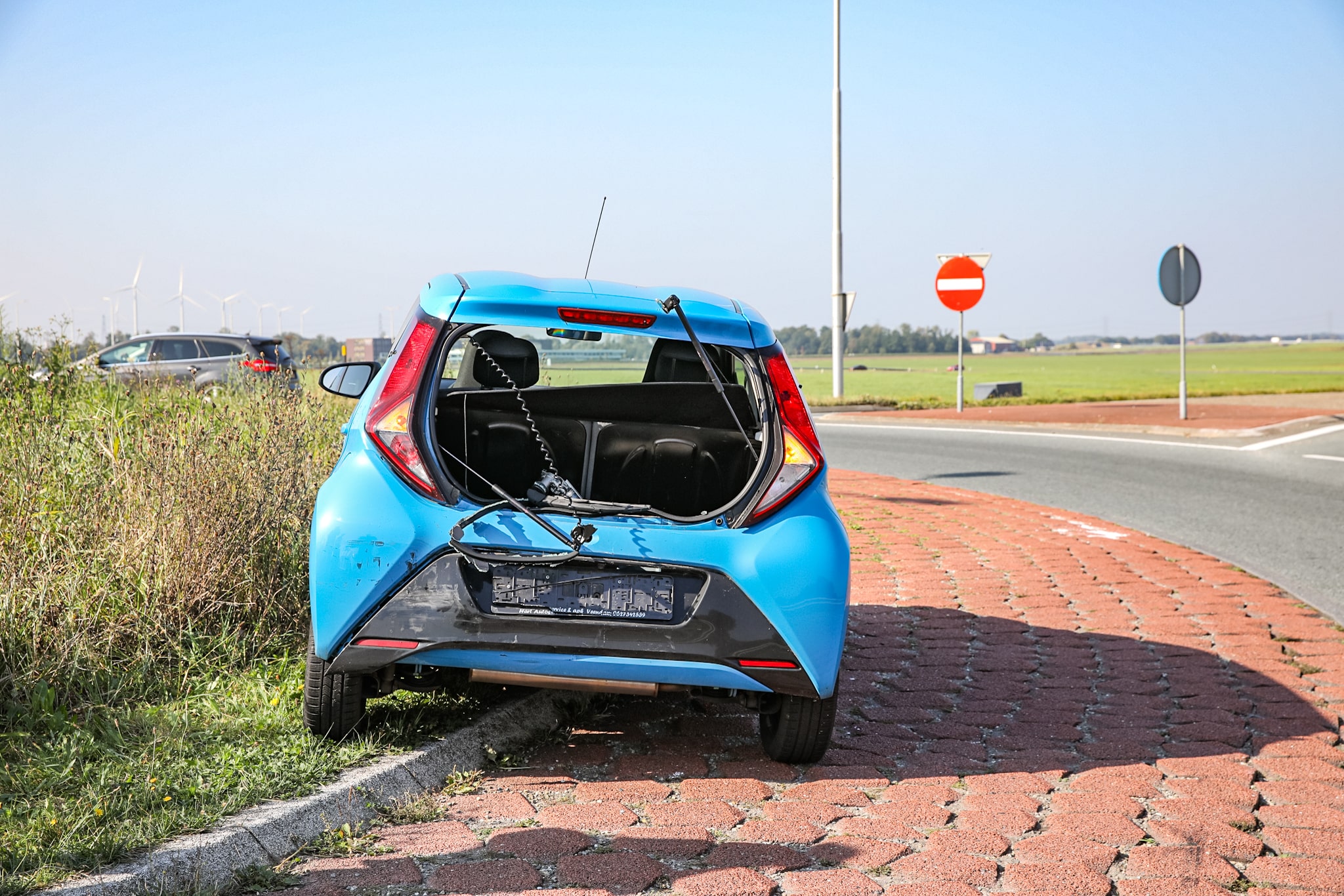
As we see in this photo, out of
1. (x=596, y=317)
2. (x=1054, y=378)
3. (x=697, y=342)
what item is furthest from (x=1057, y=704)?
(x=1054, y=378)

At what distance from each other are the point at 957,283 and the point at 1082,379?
146 feet

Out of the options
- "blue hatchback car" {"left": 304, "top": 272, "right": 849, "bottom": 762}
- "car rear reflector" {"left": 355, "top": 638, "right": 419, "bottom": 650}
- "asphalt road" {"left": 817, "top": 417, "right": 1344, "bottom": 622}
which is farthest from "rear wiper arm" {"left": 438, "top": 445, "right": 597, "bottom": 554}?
"asphalt road" {"left": 817, "top": 417, "right": 1344, "bottom": 622}

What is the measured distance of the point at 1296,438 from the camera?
19.5 meters

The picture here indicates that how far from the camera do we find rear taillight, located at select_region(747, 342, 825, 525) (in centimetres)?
396

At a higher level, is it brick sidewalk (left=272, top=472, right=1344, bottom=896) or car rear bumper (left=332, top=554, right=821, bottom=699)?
car rear bumper (left=332, top=554, right=821, bottom=699)

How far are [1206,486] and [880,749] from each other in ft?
34.2

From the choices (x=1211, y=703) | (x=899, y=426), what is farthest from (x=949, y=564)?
(x=899, y=426)

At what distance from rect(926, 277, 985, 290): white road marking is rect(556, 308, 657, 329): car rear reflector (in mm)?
23351

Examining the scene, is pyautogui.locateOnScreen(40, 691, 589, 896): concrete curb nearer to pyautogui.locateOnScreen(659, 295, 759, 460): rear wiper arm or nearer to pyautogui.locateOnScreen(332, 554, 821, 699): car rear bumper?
pyautogui.locateOnScreen(332, 554, 821, 699): car rear bumper

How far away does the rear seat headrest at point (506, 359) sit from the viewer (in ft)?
15.5

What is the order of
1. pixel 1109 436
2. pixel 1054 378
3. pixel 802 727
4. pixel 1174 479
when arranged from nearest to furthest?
pixel 802 727 < pixel 1174 479 < pixel 1109 436 < pixel 1054 378

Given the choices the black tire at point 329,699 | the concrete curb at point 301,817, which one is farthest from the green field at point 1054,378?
the black tire at point 329,699

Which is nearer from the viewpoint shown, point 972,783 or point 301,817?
point 301,817

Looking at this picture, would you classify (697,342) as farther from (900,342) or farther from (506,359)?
(900,342)
